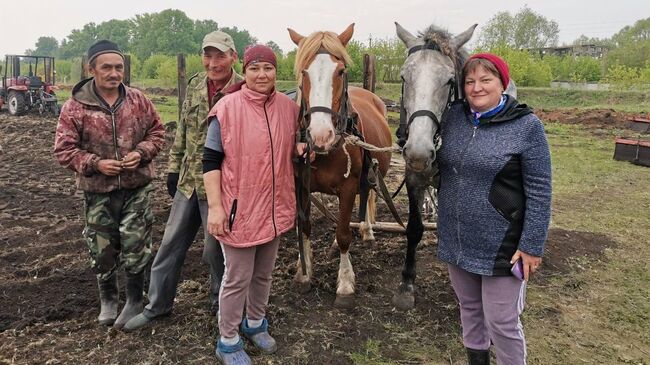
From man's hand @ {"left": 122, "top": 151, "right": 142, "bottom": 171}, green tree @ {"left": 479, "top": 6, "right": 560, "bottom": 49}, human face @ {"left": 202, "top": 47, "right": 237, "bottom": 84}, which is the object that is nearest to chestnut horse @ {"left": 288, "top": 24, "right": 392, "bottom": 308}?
human face @ {"left": 202, "top": 47, "right": 237, "bottom": 84}

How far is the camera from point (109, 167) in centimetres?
286

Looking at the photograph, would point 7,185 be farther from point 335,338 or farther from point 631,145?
point 631,145

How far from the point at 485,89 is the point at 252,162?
1.26 meters

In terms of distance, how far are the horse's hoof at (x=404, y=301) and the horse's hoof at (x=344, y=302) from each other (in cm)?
37

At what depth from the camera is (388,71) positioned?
97.6 ft

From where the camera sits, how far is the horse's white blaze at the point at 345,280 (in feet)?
12.2

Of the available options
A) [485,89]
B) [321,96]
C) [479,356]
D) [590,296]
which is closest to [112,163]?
[321,96]

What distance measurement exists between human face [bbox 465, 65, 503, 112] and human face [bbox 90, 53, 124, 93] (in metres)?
2.22

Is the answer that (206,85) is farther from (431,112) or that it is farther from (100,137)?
(431,112)

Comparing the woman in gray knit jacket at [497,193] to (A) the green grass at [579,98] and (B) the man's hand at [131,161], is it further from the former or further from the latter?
(A) the green grass at [579,98]

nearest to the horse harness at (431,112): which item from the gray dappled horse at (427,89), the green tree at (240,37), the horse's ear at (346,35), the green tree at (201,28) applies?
the gray dappled horse at (427,89)

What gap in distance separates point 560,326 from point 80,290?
385 cm

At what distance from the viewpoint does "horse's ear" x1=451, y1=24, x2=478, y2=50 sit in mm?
2920

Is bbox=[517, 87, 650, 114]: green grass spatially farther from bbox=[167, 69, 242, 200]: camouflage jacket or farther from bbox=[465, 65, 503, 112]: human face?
bbox=[465, 65, 503, 112]: human face
